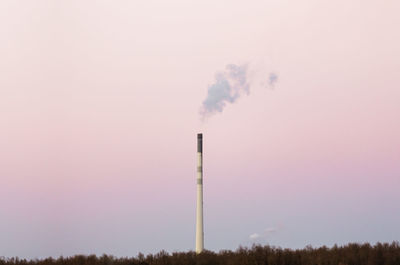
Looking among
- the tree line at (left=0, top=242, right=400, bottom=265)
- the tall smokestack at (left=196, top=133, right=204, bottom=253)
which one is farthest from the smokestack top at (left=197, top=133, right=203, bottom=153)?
the tree line at (left=0, top=242, right=400, bottom=265)

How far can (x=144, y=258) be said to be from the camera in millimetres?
26562

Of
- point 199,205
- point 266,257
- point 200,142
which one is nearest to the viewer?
point 266,257

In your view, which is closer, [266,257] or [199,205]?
[266,257]

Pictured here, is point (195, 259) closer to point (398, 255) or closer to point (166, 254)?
point (166, 254)

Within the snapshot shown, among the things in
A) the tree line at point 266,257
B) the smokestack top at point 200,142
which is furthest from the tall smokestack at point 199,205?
the tree line at point 266,257

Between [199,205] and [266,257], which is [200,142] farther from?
[266,257]

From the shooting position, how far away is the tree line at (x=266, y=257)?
23297mm

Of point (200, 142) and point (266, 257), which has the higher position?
point (200, 142)

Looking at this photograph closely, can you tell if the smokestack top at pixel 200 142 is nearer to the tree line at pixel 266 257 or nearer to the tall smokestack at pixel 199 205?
the tall smokestack at pixel 199 205

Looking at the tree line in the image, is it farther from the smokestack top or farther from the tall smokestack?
the smokestack top

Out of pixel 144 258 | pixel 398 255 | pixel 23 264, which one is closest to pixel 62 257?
pixel 23 264

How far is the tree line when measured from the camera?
23297 mm

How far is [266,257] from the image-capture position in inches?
934

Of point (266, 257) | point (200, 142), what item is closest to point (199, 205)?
point (200, 142)
